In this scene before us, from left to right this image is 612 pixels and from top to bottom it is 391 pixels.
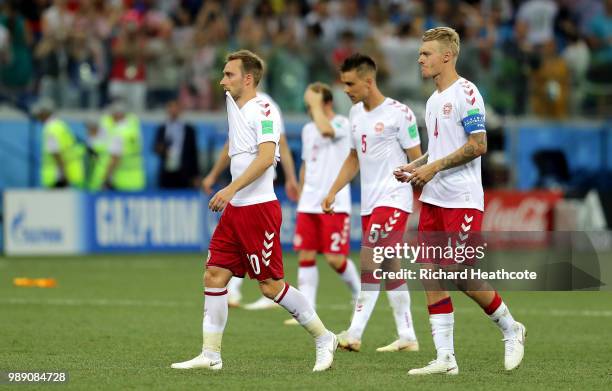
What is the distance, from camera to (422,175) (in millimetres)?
8984

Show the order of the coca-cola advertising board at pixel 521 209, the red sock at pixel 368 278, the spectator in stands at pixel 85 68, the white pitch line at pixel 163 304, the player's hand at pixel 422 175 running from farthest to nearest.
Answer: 1. the coca-cola advertising board at pixel 521 209
2. the spectator in stands at pixel 85 68
3. the white pitch line at pixel 163 304
4. the red sock at pixel 368 278
5. the player's hand at pixel 422 175

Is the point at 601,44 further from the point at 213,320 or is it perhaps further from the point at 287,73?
the point at 213,320

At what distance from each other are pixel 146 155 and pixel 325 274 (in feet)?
18.4

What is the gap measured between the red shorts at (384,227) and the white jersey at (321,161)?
2.68 meters

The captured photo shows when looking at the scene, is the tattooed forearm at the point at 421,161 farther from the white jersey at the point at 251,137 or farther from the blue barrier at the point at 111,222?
A: the blue barrier at the point at 111,222

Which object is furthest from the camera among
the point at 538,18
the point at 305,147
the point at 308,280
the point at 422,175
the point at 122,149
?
the point at 538,18

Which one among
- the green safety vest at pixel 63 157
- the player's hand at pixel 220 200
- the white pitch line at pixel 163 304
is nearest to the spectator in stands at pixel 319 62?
the green safety vest at pixel 63 157

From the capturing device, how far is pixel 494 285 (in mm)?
9703

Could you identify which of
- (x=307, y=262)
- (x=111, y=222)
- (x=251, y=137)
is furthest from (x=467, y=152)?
(x=111, y=222)

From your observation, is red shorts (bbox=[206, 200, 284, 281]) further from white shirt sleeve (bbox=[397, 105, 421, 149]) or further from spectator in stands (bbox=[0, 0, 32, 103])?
spectator in stands (bbox=[0, 0, 32, 103])

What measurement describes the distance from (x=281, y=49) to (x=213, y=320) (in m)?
14.8

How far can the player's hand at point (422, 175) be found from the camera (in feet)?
29.5

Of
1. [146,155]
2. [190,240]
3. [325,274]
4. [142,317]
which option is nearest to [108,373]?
[142,317]

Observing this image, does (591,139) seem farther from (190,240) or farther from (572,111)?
(190,240)
